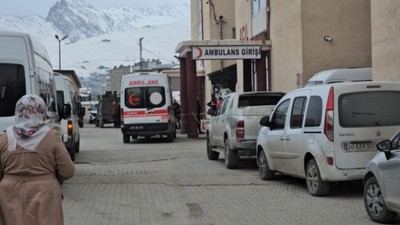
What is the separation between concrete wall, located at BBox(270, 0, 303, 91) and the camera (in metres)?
20.1

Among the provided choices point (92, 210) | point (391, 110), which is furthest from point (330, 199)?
point (92, 210)

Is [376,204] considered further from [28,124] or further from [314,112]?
[28,124]

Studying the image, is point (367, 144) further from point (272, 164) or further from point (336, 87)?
point (272, 164)

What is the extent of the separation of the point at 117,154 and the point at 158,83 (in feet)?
17.1

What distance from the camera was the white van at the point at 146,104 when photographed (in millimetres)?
23453

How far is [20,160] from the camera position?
178 inches

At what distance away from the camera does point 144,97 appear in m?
23.4

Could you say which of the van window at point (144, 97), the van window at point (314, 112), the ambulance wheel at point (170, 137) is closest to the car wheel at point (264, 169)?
the van window at point (314, 112)

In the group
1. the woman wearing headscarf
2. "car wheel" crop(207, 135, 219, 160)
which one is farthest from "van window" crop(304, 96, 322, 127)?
"car wheel" crop(207, 135, 219, 160)

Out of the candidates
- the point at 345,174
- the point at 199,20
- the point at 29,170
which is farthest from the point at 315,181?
the point at 199,20

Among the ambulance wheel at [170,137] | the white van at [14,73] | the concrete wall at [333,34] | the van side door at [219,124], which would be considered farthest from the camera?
the ambulance wheel at [170,137]

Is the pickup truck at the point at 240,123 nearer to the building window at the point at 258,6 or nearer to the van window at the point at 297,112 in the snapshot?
the van window at the point at 297,112

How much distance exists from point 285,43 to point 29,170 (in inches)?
Answer: 704

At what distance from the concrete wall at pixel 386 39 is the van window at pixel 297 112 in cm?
394
